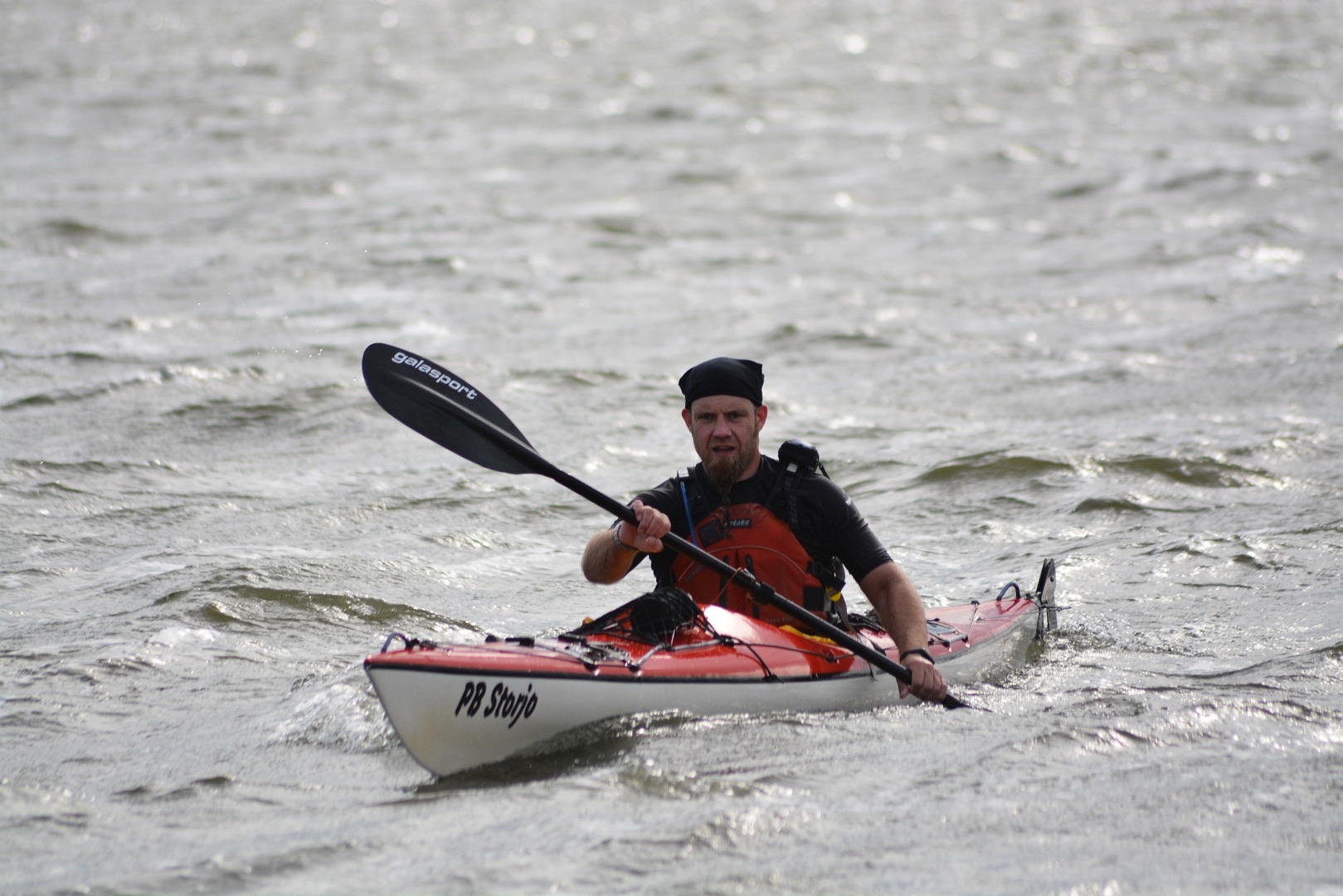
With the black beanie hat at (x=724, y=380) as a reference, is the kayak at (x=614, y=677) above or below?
below

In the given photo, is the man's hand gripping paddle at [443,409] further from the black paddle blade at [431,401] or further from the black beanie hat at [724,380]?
the black beanie hat at [724,380]

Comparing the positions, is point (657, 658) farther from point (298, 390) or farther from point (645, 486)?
point (298, 390)

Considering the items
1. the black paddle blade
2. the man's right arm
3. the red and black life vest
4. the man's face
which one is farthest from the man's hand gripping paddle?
the man's face

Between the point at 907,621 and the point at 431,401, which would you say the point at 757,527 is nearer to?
the point at 907,621

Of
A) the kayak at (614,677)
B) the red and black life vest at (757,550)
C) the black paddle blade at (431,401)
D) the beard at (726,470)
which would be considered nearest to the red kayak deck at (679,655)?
the kayak at (614,677)

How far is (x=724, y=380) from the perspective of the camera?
4.89 m

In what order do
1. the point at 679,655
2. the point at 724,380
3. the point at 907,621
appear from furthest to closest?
the point at 907,621, the point at 724,380, the point at 679,655

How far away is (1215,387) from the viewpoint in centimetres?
1111

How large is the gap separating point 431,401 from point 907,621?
1.82m

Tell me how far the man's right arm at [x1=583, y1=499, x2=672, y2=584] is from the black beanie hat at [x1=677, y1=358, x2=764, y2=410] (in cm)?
44

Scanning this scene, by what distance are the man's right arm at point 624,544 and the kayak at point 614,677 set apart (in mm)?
139

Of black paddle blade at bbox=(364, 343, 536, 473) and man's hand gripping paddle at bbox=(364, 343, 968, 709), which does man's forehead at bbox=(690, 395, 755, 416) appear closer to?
man's hand gripping paddle at bbox=(364, 343, 968, 709)

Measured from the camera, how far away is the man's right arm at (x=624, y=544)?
4.63m

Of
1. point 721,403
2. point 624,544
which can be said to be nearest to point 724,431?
point 721,403
